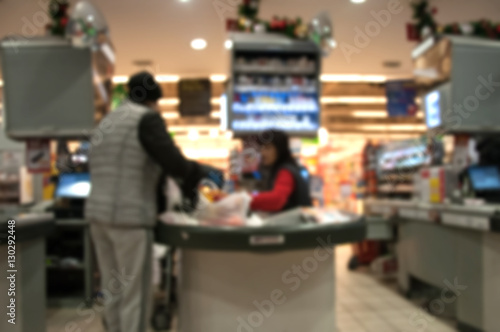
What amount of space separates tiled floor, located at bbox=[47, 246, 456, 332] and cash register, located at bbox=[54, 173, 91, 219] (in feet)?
3.26

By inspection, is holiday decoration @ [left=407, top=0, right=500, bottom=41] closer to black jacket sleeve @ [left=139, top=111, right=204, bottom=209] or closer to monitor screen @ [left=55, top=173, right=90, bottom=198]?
black jacket sleeve @ [left=139, top=111, right=204, bottom=209]

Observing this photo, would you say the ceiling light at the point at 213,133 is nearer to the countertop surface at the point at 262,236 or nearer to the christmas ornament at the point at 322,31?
the christmas ornament at the point at 322,31

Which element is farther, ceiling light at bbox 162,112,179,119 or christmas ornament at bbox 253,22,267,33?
ceiling light at bbox 162,112,179,119

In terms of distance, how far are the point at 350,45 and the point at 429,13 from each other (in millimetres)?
1904

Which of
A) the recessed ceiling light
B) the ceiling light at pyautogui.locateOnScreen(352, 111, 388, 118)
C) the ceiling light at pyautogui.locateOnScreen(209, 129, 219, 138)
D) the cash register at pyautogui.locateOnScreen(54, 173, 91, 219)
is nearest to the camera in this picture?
the cash register at pyautogui.locateOnScreen(54, 173, 91, 219)

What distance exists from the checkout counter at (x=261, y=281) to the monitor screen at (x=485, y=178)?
2.04m

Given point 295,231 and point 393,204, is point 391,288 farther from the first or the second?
→ point 295,231

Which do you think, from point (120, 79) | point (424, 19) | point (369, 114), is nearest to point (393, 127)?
point (369, 114)

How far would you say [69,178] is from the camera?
15.1 feet

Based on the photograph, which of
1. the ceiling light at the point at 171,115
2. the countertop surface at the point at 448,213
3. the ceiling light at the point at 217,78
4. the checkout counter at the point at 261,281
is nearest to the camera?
the checkout counter at the point at 261,281

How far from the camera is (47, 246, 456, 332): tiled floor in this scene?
3.58 m

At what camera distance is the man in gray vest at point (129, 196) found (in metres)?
2.17

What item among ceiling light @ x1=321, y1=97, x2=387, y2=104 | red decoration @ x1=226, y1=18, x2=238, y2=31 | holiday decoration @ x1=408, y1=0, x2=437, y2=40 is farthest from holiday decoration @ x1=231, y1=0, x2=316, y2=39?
ceiling light @ x1=321, y1=97, x2=387, y2=104

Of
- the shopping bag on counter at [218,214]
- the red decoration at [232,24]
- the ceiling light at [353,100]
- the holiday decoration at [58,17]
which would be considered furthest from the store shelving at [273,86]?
the ceiling light at [353,100]
